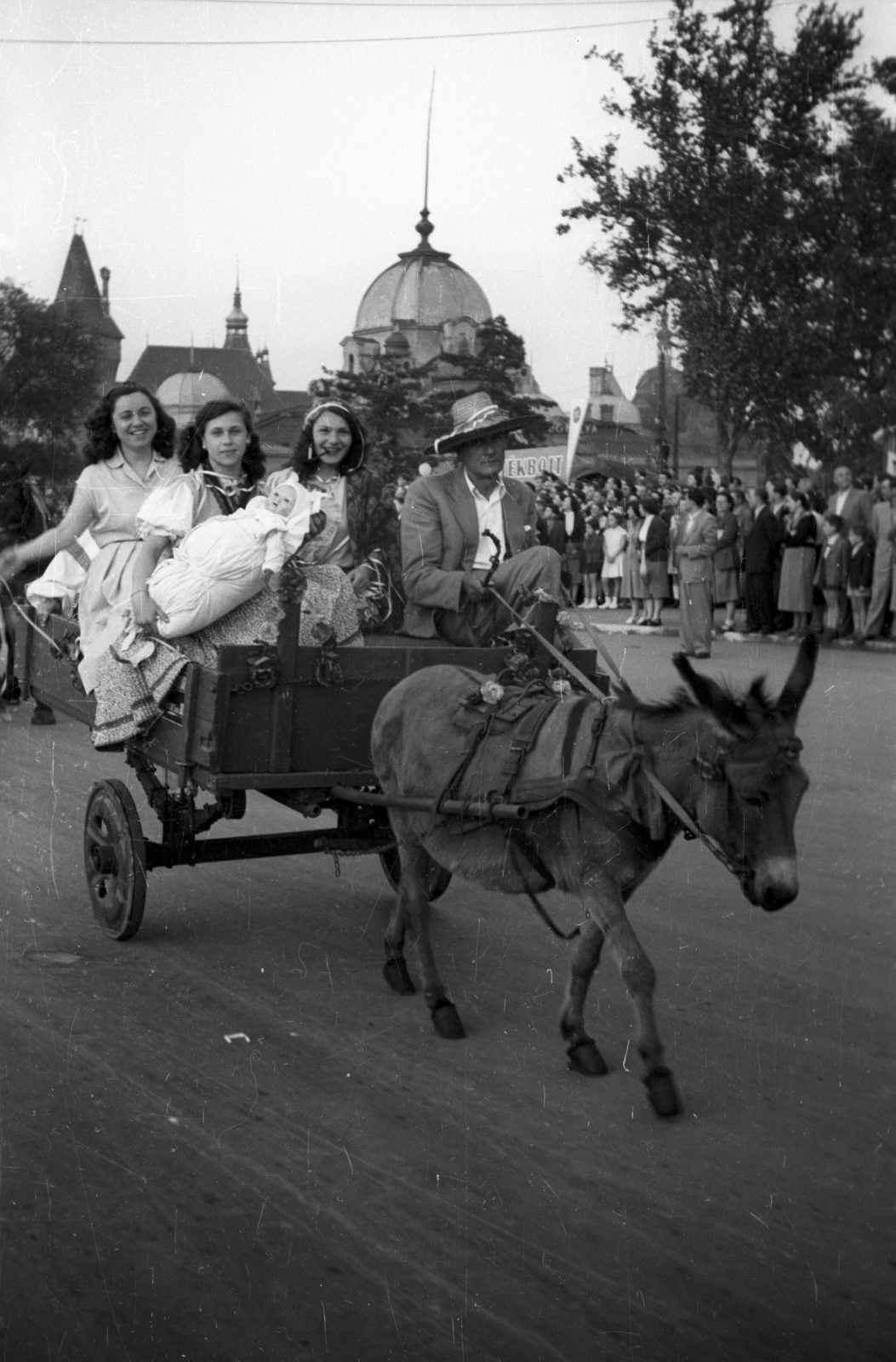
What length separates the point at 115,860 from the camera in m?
6.12

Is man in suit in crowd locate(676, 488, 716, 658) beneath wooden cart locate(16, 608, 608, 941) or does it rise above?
above

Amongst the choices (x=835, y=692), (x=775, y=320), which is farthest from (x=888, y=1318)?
(x=835, y=692)

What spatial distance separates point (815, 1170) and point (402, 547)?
10.3ft

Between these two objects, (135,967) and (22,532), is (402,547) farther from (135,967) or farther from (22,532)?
(22,532)

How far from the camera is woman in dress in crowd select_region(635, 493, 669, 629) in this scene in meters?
20.7

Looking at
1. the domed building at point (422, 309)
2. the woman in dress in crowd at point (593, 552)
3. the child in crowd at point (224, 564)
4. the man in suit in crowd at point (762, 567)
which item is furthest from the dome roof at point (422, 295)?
the woman in dress in crowd at point (593, 552)

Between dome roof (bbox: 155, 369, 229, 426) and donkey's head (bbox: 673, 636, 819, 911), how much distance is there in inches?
140

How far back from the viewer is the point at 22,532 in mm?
12516

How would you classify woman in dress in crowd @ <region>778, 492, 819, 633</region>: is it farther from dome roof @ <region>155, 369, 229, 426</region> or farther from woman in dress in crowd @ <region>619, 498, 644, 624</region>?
dome roof @ <region>155, 369, 229, 426</region>

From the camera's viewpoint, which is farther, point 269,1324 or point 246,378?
point 246,378

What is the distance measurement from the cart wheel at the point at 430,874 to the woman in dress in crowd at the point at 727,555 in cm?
1357

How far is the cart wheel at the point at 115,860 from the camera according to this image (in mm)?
5949

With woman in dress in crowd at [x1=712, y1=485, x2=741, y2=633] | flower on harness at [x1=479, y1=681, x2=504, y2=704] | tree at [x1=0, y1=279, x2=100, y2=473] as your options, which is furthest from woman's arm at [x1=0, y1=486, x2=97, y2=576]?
woman in dress in crowd at [x1=712, y1=485, x2=741, y2=633]

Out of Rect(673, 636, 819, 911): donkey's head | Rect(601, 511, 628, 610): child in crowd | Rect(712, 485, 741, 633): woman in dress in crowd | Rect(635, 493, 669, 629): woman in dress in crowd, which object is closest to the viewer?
Rect(673, 636, 819, 911): donkey's head
